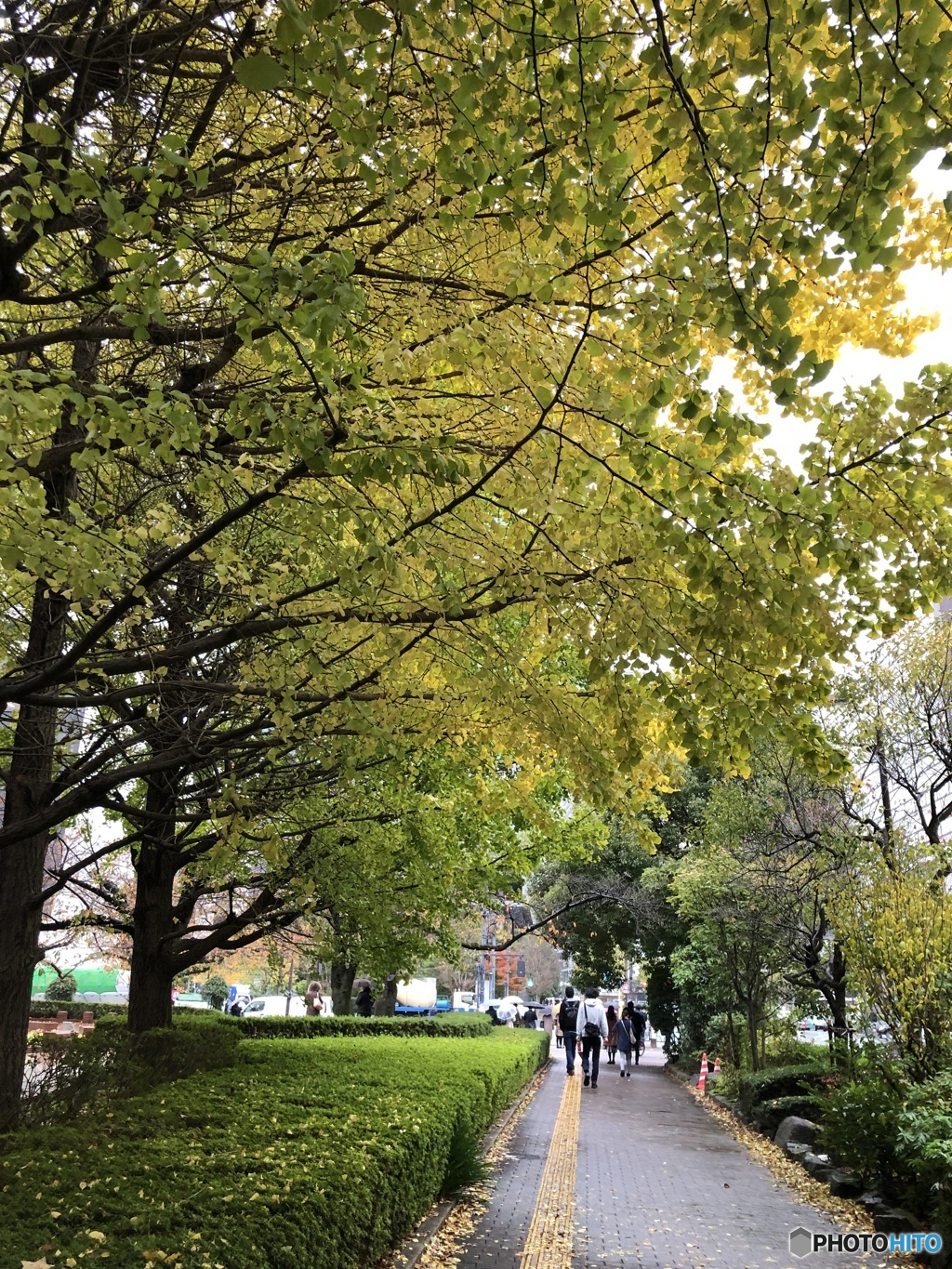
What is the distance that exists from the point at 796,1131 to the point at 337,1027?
34.5ft

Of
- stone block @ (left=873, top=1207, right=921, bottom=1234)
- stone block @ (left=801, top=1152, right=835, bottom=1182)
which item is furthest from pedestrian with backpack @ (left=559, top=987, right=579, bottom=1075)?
stone block @ (left=873, top=1207, right=921, bottom=1234)

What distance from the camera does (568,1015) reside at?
19.0 metres

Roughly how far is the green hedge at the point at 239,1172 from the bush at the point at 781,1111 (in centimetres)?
577

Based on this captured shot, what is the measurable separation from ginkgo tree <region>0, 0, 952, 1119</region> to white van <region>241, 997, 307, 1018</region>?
82.3 feet


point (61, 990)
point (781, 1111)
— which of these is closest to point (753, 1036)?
point (781, 1111)

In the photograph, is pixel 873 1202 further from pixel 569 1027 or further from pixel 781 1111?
pixel 569 1027

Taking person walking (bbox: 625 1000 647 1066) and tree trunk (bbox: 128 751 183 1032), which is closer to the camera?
tree trunk (bbox: 128 751 183 1032)

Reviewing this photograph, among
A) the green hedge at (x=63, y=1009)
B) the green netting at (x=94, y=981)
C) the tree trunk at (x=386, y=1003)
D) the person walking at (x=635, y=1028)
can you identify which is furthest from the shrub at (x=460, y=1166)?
the green netting at (x=94, y=981)

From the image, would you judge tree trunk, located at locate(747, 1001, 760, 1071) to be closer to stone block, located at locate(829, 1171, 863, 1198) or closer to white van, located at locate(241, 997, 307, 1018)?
stone block, located at locate(829, 1171, 863, 1198)

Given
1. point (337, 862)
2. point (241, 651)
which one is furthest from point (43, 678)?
point (337, 862)

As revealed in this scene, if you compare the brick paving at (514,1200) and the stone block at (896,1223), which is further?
the stone block at (896,1223)

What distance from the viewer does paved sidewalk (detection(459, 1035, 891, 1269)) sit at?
646 centimetres

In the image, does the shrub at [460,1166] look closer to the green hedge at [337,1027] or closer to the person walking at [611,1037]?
the green hedge at [337,1027]

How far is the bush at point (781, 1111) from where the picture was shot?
11.8 metres
